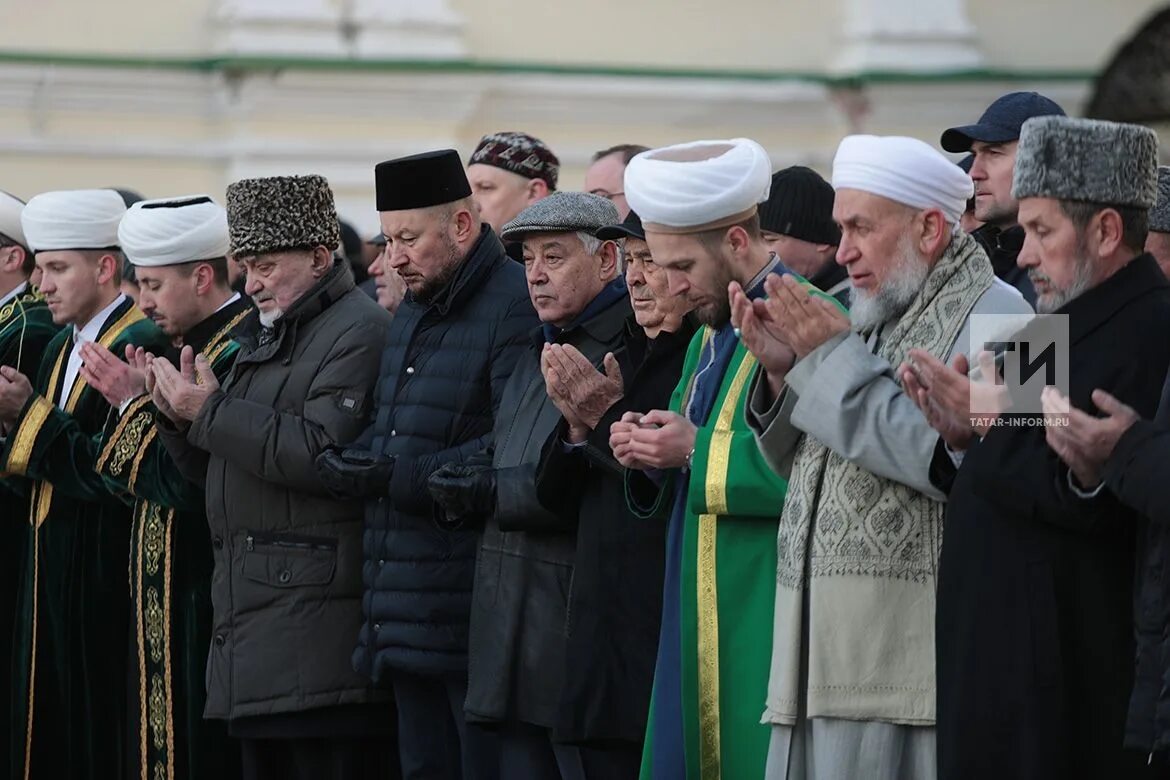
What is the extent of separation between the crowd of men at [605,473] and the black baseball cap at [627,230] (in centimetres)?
1

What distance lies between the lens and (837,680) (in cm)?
514

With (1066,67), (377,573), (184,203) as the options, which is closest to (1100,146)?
(377,573)

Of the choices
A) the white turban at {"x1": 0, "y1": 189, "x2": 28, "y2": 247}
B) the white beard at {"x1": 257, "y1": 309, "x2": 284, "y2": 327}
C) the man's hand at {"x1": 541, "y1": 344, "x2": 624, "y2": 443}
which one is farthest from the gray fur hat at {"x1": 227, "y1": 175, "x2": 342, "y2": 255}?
the white turban at {"x1": 0, "y1": 189, "x2": 28, "y2": 247}

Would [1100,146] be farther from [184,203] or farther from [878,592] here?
[184,203]

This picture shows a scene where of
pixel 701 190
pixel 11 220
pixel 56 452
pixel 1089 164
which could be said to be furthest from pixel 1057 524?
pixel 11 220

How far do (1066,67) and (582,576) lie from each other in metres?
8.33

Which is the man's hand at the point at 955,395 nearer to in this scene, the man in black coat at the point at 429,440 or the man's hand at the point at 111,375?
the man in black coat at the point at 429,440

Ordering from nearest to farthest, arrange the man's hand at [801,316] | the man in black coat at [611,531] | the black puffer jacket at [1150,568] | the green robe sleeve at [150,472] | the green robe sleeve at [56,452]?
the black puffer jacket at [1150,568] < the man's hand at [801,316] < the man in black coat at [611,531] < the green robe sleeve at [150,472] < the green robe sleeve at [56,452]

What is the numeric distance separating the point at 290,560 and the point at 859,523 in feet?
7.69

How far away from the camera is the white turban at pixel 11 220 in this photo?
8.96 meters

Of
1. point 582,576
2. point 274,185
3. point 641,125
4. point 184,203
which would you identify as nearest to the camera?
point 582,576

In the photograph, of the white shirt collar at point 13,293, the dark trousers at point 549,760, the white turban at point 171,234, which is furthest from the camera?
the white shirt collar at point 13,293

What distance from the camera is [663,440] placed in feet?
18.3

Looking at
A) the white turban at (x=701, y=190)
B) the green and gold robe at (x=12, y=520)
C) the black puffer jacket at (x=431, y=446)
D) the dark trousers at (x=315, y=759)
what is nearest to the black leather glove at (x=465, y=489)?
the black puffer jacket at (x=431, y=446)
